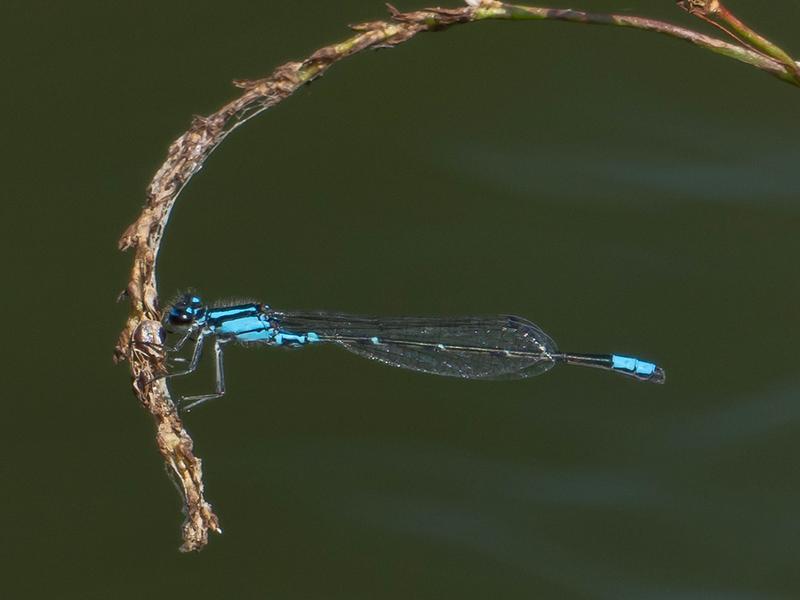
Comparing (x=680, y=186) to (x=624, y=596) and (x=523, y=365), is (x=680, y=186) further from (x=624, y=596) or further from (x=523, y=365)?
(x=624, y=596)

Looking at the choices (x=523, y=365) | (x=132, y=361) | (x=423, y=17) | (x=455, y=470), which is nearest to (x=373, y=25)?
(x=423, y=17)

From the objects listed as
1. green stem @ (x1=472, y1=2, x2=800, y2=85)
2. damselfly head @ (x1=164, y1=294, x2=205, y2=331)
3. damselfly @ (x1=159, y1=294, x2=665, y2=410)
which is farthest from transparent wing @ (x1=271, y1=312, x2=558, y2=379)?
green stem @ (x1=472, y1=2, x2=800, y2=85)

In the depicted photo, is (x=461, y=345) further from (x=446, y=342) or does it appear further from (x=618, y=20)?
(x=618, y=20)

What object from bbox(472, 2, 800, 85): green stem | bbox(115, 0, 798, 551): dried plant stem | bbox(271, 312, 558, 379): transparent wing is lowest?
bbox(271, 312, 558, 379): transparent wing

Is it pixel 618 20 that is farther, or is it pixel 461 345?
pixel 461 345

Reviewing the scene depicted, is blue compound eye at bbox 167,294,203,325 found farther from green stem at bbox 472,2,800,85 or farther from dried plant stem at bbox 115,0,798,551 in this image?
green stem at bbox 472,2,800,85

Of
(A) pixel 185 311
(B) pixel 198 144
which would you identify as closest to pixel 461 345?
(A) pixel 185 311
